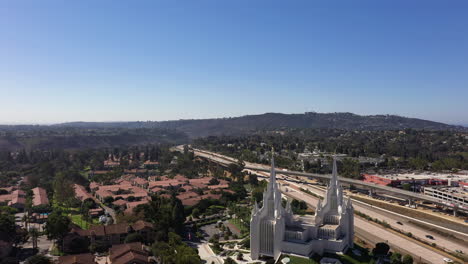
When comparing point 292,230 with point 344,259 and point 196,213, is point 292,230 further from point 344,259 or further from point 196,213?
point 196,213

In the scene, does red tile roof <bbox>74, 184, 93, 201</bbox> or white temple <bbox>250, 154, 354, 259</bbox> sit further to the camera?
red tile roof <bbox>74, 184, 93, 201</bbox>

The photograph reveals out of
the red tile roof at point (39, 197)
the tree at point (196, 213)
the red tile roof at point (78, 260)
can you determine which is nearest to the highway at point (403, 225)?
the tree at point (196, 213)

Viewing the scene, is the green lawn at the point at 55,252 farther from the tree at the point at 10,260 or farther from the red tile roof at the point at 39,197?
the red tile roof at the point at 39,197

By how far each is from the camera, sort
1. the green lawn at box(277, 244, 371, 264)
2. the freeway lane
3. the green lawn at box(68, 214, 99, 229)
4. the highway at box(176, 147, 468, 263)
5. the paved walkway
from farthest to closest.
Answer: the green lawn at box(68, 214, 99, 229) < the highway at box(176, 147, 468, 263) < the freeway lane < the paved walkway < the green lawn at box(277, 244, 371, 264)

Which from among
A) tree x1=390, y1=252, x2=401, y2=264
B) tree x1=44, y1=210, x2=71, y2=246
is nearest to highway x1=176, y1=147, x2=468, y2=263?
tree x1=390, y1=252, x2=401, y2=264

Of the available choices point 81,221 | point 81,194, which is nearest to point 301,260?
point 81,221

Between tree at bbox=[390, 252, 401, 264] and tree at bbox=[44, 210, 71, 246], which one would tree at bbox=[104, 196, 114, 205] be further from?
tree at bbox=[390, 252, 401, 264]

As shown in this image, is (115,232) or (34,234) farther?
(115,232)

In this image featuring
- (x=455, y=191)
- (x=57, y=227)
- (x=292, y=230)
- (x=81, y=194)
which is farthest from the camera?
(x=455, y=191)
